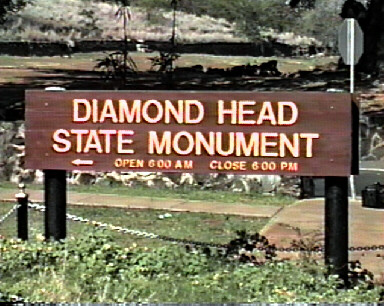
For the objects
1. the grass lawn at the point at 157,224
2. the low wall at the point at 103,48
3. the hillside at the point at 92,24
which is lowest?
the grass lawn at the point at 157,224

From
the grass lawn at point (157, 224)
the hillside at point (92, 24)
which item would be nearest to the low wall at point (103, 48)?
the hillside at point (92, 24)

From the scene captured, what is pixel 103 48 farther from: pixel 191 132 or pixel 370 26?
pixel 191 132

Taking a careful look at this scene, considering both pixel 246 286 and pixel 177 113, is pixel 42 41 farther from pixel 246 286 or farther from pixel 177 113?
pixel 246 286

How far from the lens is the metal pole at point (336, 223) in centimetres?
734

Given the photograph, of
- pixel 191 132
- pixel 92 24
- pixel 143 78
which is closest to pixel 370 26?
pixel 143 78

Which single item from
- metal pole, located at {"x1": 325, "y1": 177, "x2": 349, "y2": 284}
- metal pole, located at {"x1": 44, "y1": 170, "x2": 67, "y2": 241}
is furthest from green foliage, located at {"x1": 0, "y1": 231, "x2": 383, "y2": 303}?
metal pole, located at {"x1": 44, "y1": 170, "x2": 67, "y2": 241}

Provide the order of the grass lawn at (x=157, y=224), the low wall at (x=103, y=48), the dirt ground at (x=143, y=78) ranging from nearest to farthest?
the grass lawn at (x=157, y=224) < the dirt ground at (x=143, y=78) < the low wall at (x=103, y=48)

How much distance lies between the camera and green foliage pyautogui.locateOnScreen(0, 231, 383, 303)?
599cm

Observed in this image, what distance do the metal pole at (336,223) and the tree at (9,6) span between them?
40.2 feet

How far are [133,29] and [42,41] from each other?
1.67m

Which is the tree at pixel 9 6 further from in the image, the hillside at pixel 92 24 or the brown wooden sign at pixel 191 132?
the brown wooden sign at pixel 191 132

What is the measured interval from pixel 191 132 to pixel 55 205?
1.22m

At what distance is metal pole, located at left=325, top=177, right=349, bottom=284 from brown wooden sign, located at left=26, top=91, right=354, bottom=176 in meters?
0.13

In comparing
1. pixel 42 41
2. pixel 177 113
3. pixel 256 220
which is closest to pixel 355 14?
pixel 42 41
